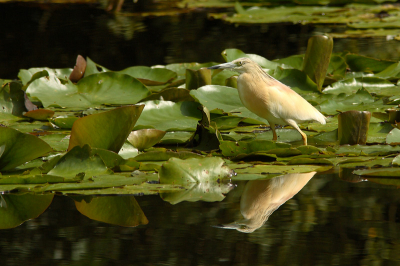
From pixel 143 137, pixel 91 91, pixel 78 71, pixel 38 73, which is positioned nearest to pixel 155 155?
pixel 143 137

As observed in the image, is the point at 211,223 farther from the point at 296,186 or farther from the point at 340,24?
the point at 340,24

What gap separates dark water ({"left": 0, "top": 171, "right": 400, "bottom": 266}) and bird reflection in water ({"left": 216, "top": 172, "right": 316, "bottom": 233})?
1.4 inches

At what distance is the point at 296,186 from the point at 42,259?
1.22 meters

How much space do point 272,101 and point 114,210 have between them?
1371 millimetres

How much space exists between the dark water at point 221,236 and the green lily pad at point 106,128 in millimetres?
418

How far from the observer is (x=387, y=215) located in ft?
7.40

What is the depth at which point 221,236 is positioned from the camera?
2.09m

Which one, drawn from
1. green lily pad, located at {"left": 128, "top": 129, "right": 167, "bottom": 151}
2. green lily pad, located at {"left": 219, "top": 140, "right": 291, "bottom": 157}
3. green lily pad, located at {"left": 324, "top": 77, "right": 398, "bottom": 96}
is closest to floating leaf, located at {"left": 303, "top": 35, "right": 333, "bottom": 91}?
green lily pad, located at {"left": 324, "top": 77, "right": 398, "bottom": 96}

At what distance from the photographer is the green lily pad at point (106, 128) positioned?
2.79 metres

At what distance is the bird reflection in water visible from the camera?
222cm

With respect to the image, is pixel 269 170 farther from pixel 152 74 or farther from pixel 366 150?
pixel 152 74

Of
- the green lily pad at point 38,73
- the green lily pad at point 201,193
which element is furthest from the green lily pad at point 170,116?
the green lily pad at point 38,73

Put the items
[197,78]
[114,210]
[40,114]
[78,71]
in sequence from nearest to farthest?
[114,210]
[40,114]
[197,78]
[78,71]

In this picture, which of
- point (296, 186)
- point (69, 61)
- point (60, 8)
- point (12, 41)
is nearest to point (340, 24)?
point (69, 61)
